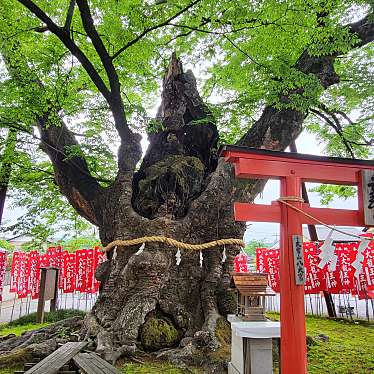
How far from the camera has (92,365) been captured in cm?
403

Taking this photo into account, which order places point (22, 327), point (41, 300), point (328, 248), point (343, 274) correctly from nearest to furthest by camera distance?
1. point (328, 248)
2. point (22, 327)
3. point (41, 300)
4. point (343, 274)

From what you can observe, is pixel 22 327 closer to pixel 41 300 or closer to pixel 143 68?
pixel 41 300

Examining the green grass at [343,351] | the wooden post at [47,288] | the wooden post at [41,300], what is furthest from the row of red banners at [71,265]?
the green grass at [343,351]

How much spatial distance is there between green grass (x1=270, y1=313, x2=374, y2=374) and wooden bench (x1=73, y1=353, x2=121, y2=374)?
323 cm

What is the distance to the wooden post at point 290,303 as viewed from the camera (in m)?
3.53

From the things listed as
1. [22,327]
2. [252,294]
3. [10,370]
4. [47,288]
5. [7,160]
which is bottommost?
[22,327]

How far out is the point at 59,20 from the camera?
8.41 meters

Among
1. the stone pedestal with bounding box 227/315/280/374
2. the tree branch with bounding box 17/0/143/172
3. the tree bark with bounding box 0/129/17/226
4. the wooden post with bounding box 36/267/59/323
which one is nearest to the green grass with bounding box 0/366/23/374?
the stone pedestal with bounding box 227/315/280/374

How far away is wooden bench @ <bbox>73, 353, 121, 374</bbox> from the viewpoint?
3784mm

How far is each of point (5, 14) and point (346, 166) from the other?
22.6ft

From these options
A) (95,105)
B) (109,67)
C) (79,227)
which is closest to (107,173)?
(95,105)

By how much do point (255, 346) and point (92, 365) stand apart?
82.2 inches

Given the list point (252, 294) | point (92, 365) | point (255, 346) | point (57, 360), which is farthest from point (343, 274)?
point (57, 360)

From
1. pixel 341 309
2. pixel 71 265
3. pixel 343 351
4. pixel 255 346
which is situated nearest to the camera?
pixel 255 346
